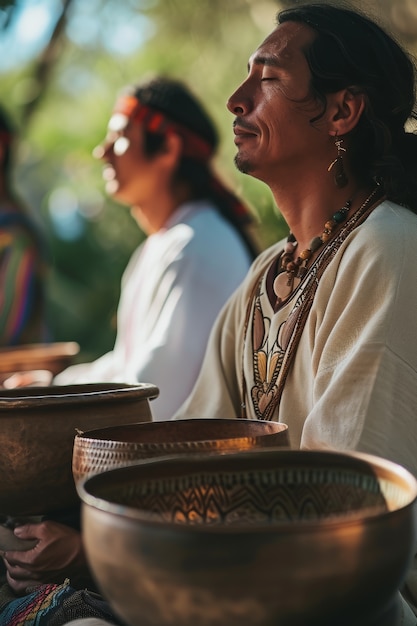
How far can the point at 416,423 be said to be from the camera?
1520 millimetres

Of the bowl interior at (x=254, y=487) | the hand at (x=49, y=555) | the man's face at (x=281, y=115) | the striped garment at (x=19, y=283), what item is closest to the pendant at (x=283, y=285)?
the man's face at (x=281, y=115)

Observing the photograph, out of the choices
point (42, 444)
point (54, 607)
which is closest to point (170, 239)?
point (42, 444)

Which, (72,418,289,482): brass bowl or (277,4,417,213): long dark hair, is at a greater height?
(277,4,417,213): long dark hair

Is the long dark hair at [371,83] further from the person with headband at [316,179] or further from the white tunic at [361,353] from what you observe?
the white tunic at [361,353]

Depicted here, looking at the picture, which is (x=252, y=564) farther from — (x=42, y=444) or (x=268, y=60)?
(x=268, y=60)

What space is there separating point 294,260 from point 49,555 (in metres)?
0.82

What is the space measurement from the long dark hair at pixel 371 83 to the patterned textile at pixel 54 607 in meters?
1.00

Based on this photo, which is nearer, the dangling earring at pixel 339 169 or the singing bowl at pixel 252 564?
the singing bowl at pixel 252 564

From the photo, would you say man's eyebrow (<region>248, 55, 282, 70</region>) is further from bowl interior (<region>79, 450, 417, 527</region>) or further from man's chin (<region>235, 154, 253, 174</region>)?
bowl interior (<region>79, 450, 417, 527</region>)

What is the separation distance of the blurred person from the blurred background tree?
124 centimetres

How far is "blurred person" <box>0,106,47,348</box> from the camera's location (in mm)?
5586

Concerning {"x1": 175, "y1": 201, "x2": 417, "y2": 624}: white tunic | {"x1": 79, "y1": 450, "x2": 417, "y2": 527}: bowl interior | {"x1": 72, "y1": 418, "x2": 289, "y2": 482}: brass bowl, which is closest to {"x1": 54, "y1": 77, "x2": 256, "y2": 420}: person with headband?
{"x1": 175, "y1": 201, "x2": 417, "y2": 624}: white tunic

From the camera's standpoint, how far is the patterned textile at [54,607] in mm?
1477

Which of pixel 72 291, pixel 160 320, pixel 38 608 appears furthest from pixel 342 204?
pixel 72 291
